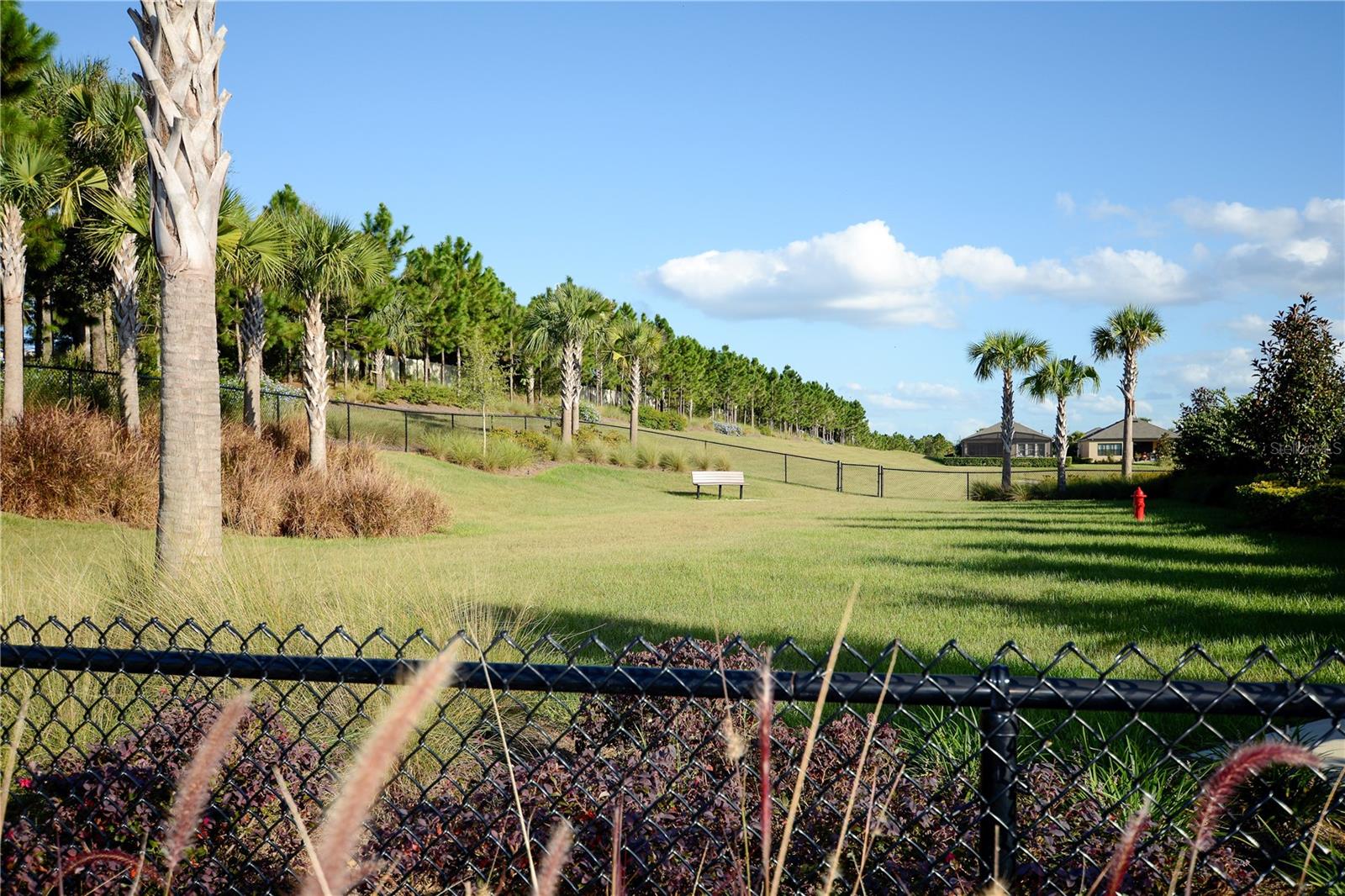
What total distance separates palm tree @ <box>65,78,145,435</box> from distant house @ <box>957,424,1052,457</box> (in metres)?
104

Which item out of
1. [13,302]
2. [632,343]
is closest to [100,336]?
[13,302]

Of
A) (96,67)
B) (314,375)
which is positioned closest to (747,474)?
(314,375)

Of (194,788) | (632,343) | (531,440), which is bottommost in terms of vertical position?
(531,440)

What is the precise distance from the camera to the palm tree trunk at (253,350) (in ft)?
68.4

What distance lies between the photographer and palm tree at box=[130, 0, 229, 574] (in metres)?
7.62

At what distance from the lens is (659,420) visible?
6712 cm

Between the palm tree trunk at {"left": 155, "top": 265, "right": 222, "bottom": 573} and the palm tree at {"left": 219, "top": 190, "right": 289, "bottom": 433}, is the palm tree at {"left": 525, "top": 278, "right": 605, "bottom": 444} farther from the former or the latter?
the palm tree trunk at {"left": 155, "top": 265, "right": 222, "bottom": 573}

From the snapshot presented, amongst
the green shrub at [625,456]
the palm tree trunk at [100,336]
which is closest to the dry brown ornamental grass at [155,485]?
the palm tree trunk at [100,336]

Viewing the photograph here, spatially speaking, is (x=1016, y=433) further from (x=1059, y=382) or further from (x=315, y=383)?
(x=315, y=383)

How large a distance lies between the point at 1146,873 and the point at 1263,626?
6.37 m

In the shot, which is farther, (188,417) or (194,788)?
(188,417)

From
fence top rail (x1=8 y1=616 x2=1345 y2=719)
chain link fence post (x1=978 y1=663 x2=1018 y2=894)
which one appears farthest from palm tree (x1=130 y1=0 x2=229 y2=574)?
chain link fence post (x1=978 y1=663 x2=1018 y2=894)

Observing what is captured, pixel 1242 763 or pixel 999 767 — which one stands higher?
pixel 1242 763

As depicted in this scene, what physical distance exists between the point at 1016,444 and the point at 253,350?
344 feet
